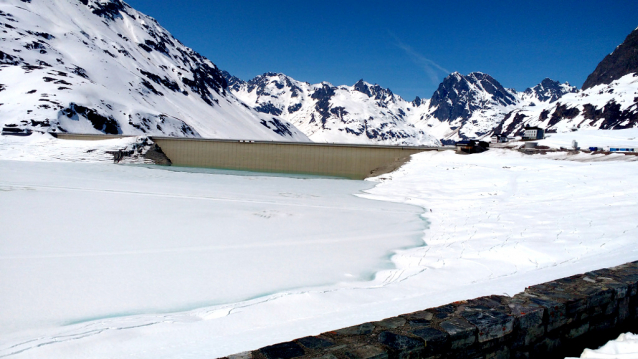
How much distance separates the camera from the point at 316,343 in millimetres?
3975

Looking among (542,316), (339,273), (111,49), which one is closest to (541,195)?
(339,273)

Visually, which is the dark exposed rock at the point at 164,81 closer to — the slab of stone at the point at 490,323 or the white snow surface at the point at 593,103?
the white snow surface at the point at 593,103

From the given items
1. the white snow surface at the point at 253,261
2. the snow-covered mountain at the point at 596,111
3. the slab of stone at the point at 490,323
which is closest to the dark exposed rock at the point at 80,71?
the white snow surface at the point at 253,261

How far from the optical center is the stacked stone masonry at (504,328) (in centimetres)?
392

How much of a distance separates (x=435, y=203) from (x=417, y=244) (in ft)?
31.8

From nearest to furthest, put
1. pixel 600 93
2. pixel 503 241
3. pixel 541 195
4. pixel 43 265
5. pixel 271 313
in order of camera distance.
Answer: pixel 271 313, pixel 43 265, pixel 503 241, pixel 541 195, pixel 600 93

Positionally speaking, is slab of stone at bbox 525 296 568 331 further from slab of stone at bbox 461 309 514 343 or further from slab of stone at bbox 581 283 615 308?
slab of stone at bbox 461 309 514 343

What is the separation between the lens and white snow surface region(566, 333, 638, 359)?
196 inches

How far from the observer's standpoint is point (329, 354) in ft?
12.3

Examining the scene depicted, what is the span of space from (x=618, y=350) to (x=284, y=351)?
14.1 ft

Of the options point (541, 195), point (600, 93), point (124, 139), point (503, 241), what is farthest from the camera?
point (600, 93)

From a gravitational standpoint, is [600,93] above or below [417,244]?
above

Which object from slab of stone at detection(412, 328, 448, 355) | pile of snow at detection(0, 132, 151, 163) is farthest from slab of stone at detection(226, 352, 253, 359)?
pile of snow at detection(0, 132, 151, 163)

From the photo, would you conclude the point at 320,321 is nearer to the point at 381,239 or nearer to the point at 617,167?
the point at 381,239
